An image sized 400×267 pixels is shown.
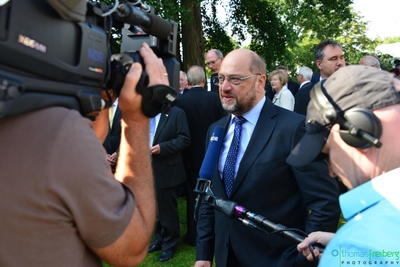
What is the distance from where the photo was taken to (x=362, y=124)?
51.9 inches

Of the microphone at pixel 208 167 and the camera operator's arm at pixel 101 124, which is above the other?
the camera operator's arm at pixel 101 124

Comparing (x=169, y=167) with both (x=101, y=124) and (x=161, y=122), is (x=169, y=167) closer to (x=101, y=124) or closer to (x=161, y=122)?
(x=161, y=122)

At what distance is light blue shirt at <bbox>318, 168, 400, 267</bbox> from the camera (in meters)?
1.08

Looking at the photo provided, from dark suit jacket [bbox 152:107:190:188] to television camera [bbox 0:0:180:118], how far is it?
3630 millimetres

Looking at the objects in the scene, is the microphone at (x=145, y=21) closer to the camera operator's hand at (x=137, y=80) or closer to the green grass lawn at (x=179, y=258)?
the camera operator's hand at (x=137, y=80)

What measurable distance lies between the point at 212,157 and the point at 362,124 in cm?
125

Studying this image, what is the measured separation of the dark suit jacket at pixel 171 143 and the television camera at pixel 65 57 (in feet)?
11.9

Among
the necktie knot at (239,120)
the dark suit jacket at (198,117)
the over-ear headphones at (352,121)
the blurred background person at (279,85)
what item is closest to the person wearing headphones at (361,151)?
the over-ear headphones at (352,121)

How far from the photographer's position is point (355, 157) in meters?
1.43

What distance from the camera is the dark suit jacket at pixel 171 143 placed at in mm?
5199

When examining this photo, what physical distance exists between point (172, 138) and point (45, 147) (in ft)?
13.3

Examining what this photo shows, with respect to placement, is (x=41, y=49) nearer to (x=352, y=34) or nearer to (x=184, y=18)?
(x=184, y=18)

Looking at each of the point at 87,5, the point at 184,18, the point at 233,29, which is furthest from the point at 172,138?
the point at 233,29

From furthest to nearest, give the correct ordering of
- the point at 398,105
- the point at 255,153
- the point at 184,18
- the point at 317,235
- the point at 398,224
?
1. the point at 184,18
2. the point at 255,153
3. the point at 317,235
4. the point at 398,105
5. the point at 398,224
